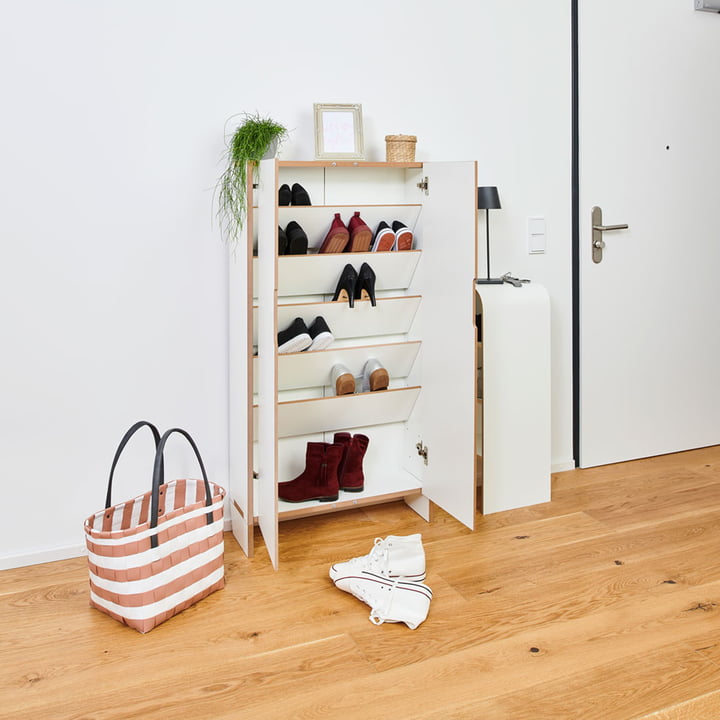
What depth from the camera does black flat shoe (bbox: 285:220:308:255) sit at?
2.41 m

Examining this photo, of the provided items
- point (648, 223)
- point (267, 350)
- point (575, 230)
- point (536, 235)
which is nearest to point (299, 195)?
point (267, 350)

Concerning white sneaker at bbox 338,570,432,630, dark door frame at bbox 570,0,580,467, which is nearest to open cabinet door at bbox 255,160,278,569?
white sneaker at bbox 338,570,432,630

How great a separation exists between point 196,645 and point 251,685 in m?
0.24

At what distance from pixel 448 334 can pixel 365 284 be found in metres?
0.35

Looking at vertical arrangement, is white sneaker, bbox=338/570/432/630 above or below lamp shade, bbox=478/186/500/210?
below

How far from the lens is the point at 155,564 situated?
1.97m

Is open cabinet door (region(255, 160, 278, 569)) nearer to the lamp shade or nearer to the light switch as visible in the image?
the lamp shade

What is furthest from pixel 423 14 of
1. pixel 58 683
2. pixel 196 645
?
pixel 58 683

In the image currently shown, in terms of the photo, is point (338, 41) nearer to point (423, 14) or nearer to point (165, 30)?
point (423, 14)

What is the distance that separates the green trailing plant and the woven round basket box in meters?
0.37

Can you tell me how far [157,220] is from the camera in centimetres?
245

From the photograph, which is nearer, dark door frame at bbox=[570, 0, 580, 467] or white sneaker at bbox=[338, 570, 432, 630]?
white sneaker at bbox=[338, 570, 432, 630]

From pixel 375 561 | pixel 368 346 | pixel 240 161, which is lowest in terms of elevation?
pixel 375 561

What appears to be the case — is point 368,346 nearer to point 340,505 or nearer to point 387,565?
point 340,505
